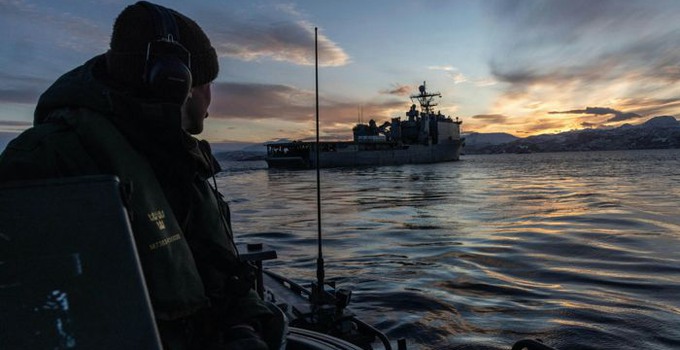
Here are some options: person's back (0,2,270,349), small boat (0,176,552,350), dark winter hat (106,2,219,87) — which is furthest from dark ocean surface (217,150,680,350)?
small boat (0,176,552,350)

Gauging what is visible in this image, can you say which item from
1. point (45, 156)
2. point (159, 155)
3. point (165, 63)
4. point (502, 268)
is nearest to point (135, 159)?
point (159, 155)

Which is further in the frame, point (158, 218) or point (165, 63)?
point (165, 63)

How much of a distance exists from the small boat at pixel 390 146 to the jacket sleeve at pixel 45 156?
73.3 meters

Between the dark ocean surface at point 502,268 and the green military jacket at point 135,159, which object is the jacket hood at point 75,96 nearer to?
the green military jacket at point 135,159

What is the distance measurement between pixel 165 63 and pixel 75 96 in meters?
0.37

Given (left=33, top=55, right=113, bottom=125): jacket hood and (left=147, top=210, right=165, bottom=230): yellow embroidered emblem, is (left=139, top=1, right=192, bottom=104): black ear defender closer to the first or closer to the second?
(left=33, top=55, right=113, bottom=125): jacket hood

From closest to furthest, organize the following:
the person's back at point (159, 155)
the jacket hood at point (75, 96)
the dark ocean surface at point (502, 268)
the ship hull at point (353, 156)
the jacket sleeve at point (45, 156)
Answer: the jacket sleeve at point (45, 156), the person's back at point (159, 155), the jacket hood at point (75, 96), the dark ocean surface at point (502, 268), the ship hull at point (353, 156)

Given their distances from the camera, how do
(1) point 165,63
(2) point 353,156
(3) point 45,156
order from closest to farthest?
(3) point 45,156 < (1) point 165,63 < (2) point 353,156

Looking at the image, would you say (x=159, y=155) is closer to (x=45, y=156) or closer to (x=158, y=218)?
(x=158, y=218)

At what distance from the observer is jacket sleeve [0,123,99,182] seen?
1.46 m

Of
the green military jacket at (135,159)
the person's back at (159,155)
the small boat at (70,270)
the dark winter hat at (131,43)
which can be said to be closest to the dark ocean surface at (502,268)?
the person's back at (159,155)

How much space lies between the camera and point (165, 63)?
1.90 m

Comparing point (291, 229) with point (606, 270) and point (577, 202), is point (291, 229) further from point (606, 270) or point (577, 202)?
point (577, 202)

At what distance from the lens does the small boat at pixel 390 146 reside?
266 feet
